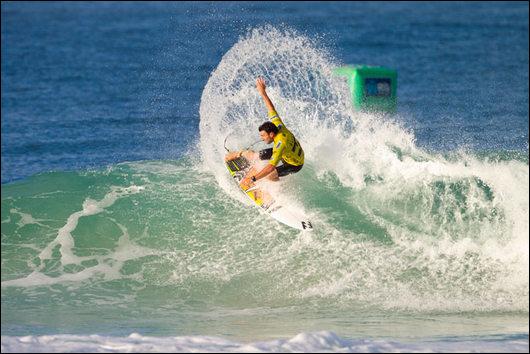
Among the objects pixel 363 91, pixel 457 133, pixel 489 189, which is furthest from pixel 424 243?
pixel 457 133

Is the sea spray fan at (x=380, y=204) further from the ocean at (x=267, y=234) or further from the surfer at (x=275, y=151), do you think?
the surfer at (x=275, y=151)

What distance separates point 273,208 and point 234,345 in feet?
15.3

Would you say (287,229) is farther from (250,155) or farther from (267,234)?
(250,155)

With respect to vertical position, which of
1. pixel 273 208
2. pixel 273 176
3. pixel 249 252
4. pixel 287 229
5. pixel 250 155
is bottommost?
pixel 249 252

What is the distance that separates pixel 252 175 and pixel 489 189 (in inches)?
145

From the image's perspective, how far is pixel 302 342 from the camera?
36.6 ft

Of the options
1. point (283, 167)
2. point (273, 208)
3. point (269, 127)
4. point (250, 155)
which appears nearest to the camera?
point (269, 127)

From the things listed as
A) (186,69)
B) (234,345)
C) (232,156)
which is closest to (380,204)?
(232,156)

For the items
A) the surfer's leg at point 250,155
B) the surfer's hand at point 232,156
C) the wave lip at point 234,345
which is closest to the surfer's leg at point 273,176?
the surfer's leg at point 250,155

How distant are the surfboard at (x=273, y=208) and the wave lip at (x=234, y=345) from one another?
4.06m

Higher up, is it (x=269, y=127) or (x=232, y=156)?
(x=232, y=156)

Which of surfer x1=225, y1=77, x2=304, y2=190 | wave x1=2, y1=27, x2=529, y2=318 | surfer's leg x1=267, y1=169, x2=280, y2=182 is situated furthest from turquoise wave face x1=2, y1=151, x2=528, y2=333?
surfer x1=225, y1=77, x2=304, y2=190

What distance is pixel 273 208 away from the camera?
624 inches

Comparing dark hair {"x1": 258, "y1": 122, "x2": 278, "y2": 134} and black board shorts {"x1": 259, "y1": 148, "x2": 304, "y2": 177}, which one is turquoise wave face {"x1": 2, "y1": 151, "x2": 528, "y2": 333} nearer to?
black board shorts {"x1": 259, "y1": 148, "x2": 304, "y2": 177}
